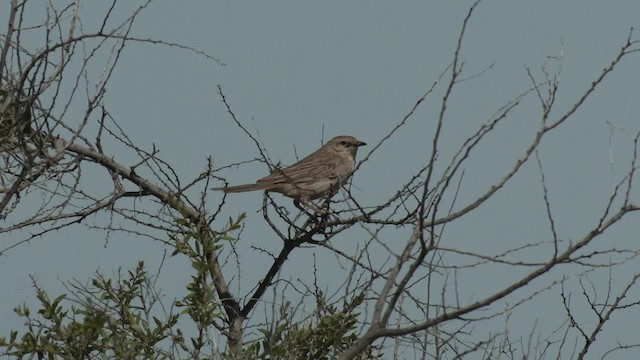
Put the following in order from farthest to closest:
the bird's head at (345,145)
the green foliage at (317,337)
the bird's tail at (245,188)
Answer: the bird's head at (345,145) → the bird's tail at (245,188) → the green foliage at (317,337)

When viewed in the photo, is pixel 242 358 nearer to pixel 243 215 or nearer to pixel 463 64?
pixel 243 215

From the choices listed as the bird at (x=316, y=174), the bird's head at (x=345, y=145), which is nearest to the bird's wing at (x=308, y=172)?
the bird at (x=316, y=174)

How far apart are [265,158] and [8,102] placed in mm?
2214

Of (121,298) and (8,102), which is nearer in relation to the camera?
(8,102)

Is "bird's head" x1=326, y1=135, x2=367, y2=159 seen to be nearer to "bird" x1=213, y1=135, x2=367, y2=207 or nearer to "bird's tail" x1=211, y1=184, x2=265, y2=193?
"bird" x1=213, y1=135, x2=367, y2=207

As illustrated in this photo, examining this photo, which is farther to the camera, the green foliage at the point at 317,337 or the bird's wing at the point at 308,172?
the bird's wing at the point at 308,172

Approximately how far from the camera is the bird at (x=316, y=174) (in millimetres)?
10508

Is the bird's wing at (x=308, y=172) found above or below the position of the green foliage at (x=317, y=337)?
above

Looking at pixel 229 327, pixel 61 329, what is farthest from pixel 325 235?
Result: pixel 61 329

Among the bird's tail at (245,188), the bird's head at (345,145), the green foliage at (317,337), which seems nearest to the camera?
the green foliage at (317,337)

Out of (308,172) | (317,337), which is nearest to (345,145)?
(308,172)

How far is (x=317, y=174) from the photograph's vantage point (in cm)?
1094

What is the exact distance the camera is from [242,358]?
6891 millimetres

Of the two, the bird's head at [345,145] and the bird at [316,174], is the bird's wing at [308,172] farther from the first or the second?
the bird's head at [345,145]
